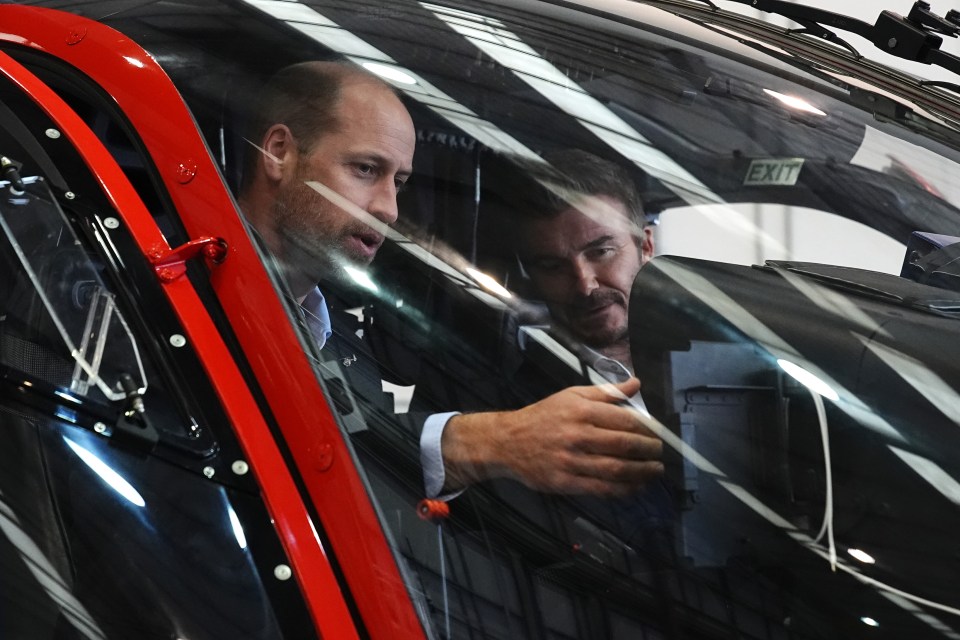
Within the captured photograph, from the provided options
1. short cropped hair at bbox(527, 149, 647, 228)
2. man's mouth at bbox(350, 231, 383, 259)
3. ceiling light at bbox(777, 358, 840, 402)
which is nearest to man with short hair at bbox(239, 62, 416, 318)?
man's mouth at bbox(350, 231, 383, 259)

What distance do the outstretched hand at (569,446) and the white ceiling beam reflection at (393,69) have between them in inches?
10.5

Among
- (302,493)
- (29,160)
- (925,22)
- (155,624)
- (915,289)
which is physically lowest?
(155,624)

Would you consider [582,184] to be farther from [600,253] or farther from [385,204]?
[385,204]

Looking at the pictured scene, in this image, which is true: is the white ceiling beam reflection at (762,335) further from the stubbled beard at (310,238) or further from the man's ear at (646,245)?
the stubbled beard at (310,238)

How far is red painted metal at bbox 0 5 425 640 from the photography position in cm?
95

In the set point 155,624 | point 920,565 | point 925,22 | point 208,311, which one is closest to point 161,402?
point 208,311

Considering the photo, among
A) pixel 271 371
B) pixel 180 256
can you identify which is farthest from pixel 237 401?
pixel 180 256

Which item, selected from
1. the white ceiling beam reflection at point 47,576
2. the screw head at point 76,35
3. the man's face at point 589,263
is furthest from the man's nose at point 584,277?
the screw head at point 76,35

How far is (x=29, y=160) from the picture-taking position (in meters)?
1.15

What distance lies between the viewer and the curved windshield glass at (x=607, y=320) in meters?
0.89

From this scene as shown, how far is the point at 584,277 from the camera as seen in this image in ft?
3.26

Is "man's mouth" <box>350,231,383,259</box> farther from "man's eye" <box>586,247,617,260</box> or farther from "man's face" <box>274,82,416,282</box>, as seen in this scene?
"man's eye" <box>586,247,617,260</box>

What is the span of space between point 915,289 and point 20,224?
871 millimetres

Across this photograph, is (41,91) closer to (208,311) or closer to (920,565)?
(208,311)
